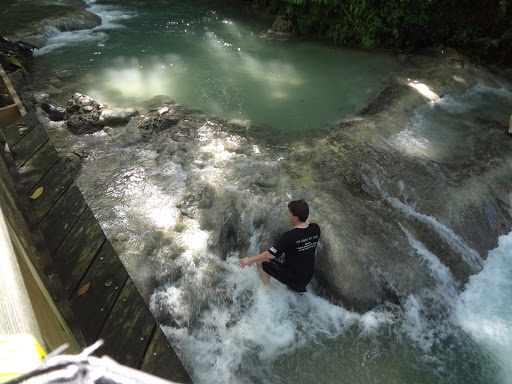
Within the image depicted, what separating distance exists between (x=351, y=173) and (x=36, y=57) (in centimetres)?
1015

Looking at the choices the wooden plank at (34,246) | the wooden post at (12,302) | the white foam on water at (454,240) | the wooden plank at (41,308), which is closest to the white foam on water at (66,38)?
the wooden plank at (34,246)

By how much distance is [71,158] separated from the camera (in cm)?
577

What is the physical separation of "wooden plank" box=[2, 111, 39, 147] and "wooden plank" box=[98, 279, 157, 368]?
3167mm

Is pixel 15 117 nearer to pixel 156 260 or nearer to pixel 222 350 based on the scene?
pixel 156 260

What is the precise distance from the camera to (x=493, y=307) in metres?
4.40

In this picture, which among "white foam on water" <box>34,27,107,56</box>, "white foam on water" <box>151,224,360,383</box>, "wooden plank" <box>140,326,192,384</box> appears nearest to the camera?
"wooden plank" <box>140,326,192,384</box>

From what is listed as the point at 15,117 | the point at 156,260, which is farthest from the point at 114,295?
the point at 15,117

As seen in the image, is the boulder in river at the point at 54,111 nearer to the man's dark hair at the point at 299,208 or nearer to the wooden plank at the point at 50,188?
the wooden plank at the point at 50,188

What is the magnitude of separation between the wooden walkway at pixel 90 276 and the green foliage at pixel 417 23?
31.5 ft

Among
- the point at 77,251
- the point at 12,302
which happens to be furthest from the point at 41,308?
the point at 77,251

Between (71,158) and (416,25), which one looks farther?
(416,25)

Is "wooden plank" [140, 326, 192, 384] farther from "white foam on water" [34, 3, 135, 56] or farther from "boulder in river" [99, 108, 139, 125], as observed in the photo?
"white foam on water" [34, 3, 135, 56]

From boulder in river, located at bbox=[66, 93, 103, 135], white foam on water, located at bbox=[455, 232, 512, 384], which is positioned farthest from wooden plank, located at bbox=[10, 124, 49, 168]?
white foam on water, located at bbox=[455, 232, 512, 384]

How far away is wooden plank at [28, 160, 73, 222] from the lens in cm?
374
